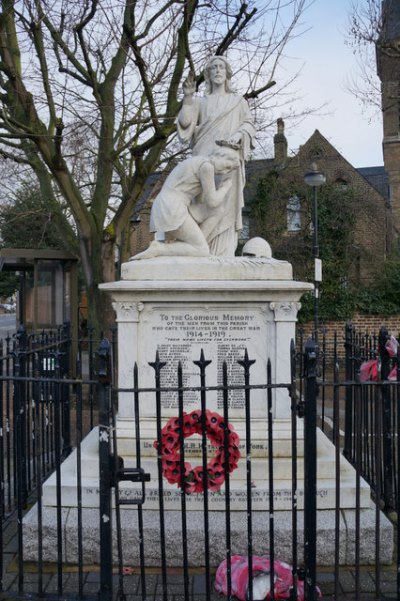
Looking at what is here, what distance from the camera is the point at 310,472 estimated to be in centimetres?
311

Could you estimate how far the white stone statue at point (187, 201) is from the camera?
16.0ft

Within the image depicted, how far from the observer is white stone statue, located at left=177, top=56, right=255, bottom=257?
5.20 m

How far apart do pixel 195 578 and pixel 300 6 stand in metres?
9.38

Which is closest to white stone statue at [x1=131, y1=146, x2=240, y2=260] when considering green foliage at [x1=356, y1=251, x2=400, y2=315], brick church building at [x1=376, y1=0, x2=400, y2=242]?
brick church building at [x1=376, y1=0, x2=400, y2=242]

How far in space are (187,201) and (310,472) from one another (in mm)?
2790

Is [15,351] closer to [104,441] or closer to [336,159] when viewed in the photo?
[104,441]

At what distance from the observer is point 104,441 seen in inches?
121

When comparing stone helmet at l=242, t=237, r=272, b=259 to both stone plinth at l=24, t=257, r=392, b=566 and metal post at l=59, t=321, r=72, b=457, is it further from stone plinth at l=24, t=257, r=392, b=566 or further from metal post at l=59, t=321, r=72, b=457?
metal post at l=59, t=321, r=72, b=457

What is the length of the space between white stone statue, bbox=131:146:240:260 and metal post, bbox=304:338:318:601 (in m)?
2.08

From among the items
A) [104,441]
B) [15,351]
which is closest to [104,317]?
[15,351]

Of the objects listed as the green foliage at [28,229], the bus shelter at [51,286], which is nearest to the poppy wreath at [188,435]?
the bus shelter at [51,286]

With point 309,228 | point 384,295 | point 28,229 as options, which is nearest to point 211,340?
point 384,295

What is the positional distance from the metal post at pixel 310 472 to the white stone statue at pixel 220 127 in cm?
233

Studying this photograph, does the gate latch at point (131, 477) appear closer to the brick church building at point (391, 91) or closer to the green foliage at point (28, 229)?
the brick church building at point (391, 91)
